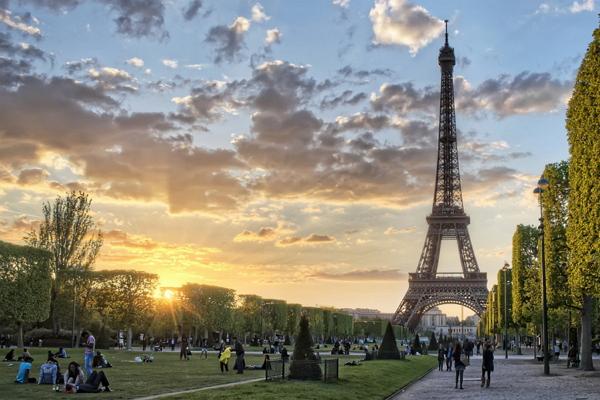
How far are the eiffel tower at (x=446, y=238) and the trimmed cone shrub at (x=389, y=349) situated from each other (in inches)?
2715

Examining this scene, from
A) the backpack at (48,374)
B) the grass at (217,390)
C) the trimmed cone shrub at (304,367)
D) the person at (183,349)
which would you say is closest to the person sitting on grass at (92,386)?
the grass at (217,390)

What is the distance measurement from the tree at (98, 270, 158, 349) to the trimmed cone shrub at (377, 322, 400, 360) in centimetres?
3113

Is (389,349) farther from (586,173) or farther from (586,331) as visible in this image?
(586,173)

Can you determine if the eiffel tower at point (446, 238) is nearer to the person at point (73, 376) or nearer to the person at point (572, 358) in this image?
the person at point (572, 358)

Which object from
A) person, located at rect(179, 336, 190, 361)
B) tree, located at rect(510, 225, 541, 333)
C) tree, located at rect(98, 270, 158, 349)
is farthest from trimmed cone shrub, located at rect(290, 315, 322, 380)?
tree, located at rect(98, 270, 158, 349)

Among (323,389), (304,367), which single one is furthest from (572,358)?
(323,389)

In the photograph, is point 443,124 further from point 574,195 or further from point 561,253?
point 574,195

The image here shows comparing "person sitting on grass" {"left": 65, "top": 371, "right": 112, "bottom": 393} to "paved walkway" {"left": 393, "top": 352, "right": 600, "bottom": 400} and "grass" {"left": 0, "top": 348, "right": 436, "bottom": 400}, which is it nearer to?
"grass" {"left": 0, "top": 348, "right": 436, "bottom": 400}

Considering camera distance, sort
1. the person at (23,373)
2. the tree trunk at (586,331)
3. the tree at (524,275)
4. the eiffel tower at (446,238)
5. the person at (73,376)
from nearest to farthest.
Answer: the person at (73,376), the person at (23,373), the tree trunk at (586,331), the tree at (524,275), the eiffel tower at (446,238)

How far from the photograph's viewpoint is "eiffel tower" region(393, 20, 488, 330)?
423 feet

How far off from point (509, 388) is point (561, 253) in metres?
16.6

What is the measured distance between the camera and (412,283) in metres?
130

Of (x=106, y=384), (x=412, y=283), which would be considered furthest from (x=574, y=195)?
(x=412, y=283)

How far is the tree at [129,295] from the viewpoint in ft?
250
